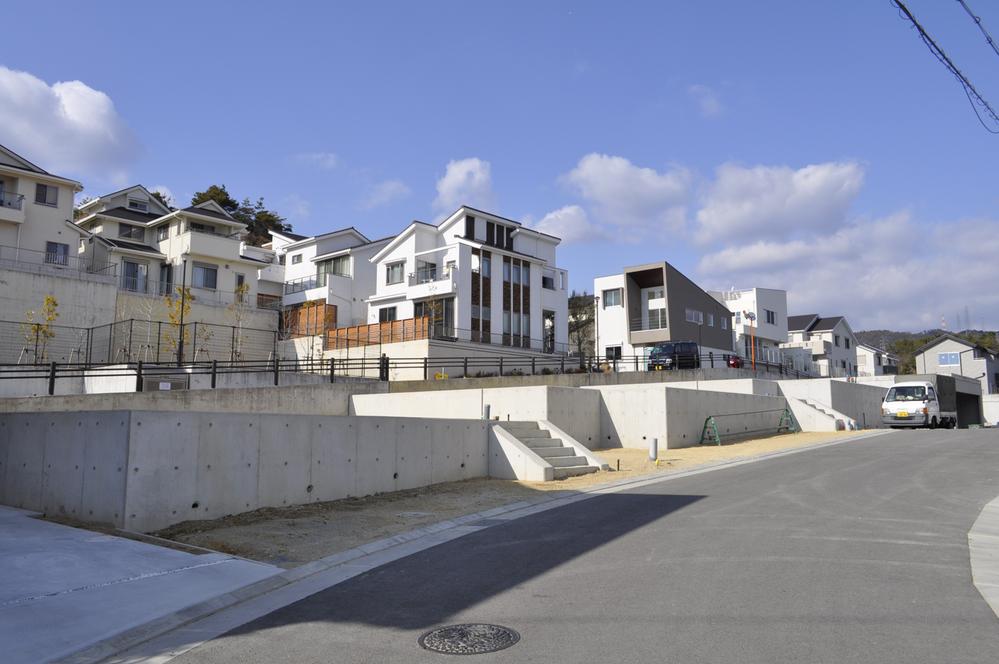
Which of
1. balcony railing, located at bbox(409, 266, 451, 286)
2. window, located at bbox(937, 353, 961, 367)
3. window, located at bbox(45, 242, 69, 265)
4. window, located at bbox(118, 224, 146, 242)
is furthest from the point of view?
window, located at bbox(937, 353, 961, 367)

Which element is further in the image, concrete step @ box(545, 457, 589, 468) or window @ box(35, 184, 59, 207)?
window @ box(35, 184, 59, 207)

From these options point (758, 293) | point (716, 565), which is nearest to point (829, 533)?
point (716, 565)

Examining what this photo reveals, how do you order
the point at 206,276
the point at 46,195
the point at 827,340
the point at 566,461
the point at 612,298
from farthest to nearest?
the point at 827,340, the point at 612,298, the point at 206,276, the point at 46,195, the point at 566,461

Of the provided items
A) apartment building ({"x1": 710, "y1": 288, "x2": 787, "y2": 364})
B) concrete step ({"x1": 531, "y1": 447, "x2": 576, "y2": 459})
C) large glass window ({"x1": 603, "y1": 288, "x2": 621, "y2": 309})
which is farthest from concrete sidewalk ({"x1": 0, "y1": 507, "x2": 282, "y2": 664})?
apartment building ({"x1": 710, "y1": 288, "x2": 787, "y2": 364})

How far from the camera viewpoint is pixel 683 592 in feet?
21.5

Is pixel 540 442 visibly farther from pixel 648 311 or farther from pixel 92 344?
pixel 648 311

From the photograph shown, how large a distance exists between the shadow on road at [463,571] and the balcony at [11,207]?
40.0 m

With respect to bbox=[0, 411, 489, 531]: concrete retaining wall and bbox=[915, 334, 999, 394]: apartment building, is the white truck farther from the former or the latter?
bbox=[915, 334, 999, 394]: apartment building

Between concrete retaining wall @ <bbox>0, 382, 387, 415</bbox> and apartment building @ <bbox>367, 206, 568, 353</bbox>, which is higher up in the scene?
apartment building @ <bbox>367, 206, 568, 353</bbox>

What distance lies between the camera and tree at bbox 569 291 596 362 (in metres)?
75.7

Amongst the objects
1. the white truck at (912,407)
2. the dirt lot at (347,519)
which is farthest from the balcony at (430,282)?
the dirt lot at (347,519)

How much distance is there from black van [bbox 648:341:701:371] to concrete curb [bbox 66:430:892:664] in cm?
2647

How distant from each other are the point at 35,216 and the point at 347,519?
130 feet

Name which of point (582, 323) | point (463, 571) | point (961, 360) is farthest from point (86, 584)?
point (961, 360)
